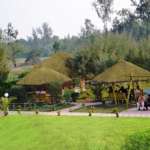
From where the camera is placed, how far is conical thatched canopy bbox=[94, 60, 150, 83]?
3178 centimetres

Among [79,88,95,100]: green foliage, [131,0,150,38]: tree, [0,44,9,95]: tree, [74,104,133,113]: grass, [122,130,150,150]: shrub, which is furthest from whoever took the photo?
[131,0,150,38]: tree

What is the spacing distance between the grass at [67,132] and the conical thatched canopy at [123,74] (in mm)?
6306

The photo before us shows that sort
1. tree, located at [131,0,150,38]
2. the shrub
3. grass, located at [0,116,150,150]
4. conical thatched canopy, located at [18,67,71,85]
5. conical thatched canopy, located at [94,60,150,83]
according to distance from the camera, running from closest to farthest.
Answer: the shrub
grass, located at [0,116,150,150]
conical thatched canopy, located at [94,60,150,83]
conical thatched canopy, located at [18,67,71,85]
tree, located at [131,0,150,38]

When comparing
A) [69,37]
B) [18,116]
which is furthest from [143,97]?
[69,37]

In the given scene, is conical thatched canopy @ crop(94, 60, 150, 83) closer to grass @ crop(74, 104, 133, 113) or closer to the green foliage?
grass @ crop(74, 104, 133, 113)

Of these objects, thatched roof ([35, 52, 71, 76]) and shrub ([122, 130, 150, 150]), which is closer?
shrub ([122, 130, 150, 150])

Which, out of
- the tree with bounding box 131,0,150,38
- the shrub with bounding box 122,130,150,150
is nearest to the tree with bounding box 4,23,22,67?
the tree with bounding box 131,0,150,38

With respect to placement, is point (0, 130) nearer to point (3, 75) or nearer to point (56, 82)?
point (56, 82)

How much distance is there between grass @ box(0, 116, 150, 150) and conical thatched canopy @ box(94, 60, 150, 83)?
20.7 feet

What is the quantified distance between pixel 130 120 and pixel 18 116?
797cm

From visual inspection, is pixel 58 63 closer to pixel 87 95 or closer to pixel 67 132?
pixel 87 95

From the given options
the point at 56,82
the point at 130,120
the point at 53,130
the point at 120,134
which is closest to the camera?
the point at 120,134

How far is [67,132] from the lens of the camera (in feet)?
72.3

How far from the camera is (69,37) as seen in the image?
145m
